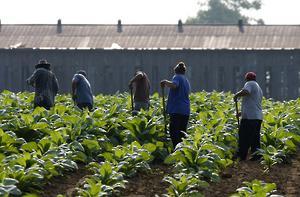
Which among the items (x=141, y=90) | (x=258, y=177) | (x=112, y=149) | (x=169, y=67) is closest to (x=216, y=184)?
(x=258, y=177)

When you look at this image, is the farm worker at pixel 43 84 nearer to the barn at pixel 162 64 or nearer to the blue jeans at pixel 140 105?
the blue jeans at pixel 140 105

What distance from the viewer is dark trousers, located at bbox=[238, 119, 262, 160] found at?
16094 mm

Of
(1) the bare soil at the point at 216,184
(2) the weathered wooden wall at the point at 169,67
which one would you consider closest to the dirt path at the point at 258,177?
(1) the bare soil at the point at 216,184

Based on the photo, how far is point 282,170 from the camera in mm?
14867

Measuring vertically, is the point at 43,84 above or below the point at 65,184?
above

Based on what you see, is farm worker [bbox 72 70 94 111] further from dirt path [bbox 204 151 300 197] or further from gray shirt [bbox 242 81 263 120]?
dirt path [bbox 204 151 300 197]

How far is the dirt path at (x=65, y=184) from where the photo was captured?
1188 cm

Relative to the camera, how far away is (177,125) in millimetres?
16188

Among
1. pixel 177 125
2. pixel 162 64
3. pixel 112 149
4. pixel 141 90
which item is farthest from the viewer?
pixel 162 64

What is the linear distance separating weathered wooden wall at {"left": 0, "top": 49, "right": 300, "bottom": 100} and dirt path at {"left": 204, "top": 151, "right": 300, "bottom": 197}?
33.4 metres

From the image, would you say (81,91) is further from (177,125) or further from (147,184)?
(147,184)

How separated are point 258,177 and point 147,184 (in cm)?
178

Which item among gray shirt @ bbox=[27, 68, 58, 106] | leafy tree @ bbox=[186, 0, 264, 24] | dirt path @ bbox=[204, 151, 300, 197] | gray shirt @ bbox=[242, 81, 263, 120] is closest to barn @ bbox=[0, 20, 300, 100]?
gray shirt @ bbox=[27, 68, 58, 106]

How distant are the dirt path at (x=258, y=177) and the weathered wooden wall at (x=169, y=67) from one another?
33430 millimetres
